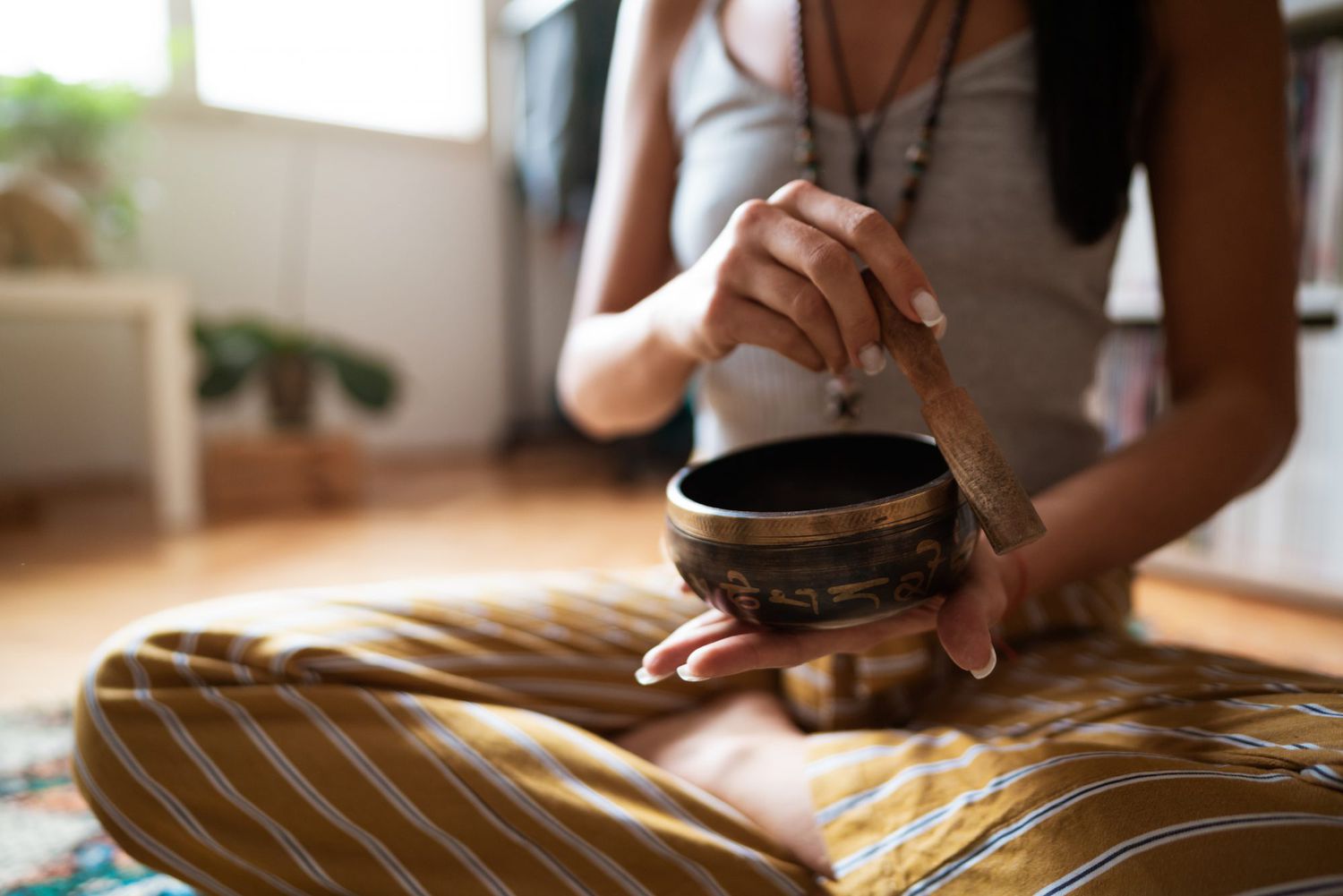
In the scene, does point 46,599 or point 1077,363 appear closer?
point 1077,363

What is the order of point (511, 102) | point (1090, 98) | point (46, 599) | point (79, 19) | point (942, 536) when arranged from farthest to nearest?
Result: point (511, 102)
point (79, 19)
point (46, 599)
point (1090, 98)
point (942, 536)

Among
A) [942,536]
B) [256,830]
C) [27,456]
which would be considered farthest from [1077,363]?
[27,456]

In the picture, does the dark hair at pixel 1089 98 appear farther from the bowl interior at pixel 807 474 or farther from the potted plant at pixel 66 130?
the potted plant at pixel 66 130

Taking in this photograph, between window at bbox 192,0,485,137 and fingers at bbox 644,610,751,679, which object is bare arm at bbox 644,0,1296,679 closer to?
fingers at bbox 644,610,751,679

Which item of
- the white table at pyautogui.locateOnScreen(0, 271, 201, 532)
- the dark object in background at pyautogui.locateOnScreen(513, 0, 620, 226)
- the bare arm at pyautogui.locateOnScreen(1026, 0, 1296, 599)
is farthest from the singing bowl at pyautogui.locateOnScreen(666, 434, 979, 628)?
the dark object in background at pyautogui.locateOnScreen(513, 0, 620, 226)

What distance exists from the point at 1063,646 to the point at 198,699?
0.57 metres

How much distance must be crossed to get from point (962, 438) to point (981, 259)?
1.04ft

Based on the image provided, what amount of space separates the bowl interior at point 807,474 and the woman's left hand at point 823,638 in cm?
8

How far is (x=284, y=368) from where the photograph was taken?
2396 mm

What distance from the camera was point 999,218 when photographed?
66 centimetres

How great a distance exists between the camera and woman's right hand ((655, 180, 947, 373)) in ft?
1.25

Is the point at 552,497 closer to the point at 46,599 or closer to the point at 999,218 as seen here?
the point at 46,599

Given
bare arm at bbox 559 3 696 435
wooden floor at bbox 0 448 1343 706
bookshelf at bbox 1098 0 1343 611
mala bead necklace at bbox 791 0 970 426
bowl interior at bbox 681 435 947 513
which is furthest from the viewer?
bookshelf at bbox 1098 0 1343 611

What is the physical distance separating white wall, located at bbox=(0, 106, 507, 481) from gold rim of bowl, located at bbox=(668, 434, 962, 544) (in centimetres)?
265
